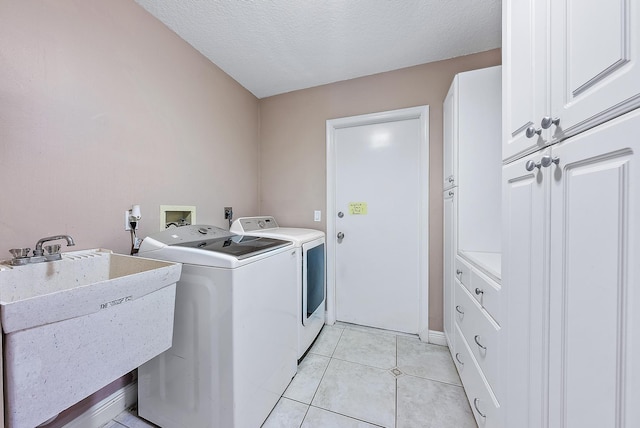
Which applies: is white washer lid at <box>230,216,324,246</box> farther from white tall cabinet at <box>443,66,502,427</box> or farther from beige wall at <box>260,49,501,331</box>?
white tall cabinet at <box>443,66,502,427</box>

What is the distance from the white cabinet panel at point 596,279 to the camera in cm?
40

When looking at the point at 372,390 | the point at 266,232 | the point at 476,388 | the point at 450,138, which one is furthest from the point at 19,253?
the point at 450,138

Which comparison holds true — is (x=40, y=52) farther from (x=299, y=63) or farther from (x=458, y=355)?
(x=458, y=355)

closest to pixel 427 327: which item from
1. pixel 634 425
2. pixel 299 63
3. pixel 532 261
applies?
pixel 532 261

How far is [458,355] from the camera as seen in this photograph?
153 centimetres

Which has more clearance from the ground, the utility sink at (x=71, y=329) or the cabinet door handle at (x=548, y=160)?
the cabinet door handle at (x=548, y=160)

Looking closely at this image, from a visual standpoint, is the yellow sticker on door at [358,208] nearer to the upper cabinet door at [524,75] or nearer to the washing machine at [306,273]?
the washing machine at [306,273]

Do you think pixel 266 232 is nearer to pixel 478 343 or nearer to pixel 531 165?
pixel 478 343

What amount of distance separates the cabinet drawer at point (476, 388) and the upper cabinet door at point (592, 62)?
1.09m

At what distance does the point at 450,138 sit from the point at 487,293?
115 cm

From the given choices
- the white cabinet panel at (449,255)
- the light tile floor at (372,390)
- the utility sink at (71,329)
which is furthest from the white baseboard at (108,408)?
the white cabinet panel at (449,255)

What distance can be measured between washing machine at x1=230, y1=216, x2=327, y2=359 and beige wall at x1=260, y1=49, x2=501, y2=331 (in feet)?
1.29

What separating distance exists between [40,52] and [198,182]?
97 cm

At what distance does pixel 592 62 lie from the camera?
1.59 feet
